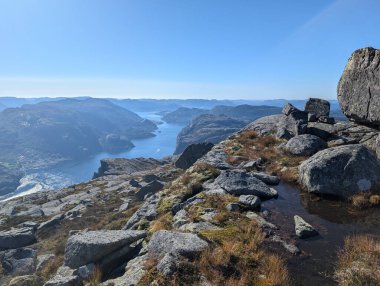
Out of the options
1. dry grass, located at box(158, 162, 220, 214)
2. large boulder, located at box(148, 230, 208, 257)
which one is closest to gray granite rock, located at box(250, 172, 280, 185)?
dry grass, located at box(158, 162, 220, 214)

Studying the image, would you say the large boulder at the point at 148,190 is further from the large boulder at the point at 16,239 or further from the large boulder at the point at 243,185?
the large boulder at the point at 243,185

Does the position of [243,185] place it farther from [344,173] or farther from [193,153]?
[193,153]

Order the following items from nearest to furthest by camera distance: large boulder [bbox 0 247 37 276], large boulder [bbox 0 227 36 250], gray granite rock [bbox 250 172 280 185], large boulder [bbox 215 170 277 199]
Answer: large boulder [bbox 215 170 277 199] → gray granite rock [bbox 250 172 280 185] → large boulder [bbox 0 247 37 276] → large boulder [bbox 0 227 36 250]

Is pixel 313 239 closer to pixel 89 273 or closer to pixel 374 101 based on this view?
pixel 89 273

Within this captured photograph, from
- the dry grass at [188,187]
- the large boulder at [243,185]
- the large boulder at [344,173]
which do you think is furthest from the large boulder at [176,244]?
the large boulder at [344,173]

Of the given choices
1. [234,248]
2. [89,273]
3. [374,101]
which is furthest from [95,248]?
[374,101]

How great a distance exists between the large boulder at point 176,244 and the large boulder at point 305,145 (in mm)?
14847

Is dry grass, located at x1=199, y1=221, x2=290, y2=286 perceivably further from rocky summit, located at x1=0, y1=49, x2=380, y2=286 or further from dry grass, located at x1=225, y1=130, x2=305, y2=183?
dry grass, located at x1=225, y1=130, x2=305, y2=183

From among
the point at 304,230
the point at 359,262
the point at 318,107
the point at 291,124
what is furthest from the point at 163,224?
the point at 318,107

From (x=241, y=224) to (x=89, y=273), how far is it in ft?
22.0

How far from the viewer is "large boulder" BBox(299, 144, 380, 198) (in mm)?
16375

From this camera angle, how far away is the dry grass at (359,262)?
9.08 meters

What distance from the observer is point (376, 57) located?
66.5ft

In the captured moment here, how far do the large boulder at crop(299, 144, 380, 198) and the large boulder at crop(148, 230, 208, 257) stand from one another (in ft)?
29.5
